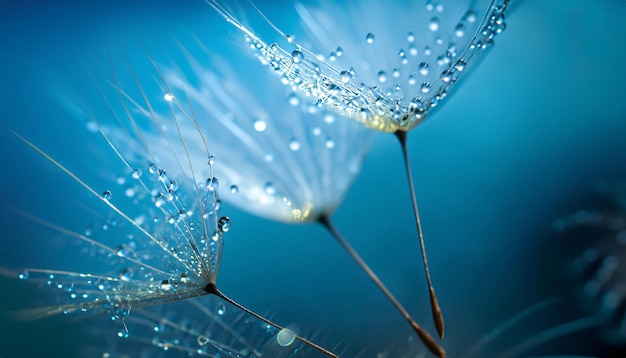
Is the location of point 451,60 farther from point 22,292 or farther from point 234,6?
point 22,292

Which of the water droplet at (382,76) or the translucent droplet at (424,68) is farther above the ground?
the water droplet at (382,76)

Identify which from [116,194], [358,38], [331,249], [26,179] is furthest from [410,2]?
[26,179]

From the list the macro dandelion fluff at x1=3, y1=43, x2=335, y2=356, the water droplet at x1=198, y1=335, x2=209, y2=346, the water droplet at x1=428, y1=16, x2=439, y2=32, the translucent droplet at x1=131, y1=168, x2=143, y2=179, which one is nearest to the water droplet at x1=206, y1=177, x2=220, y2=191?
the macro dandelion fluff at x1=3, y1=43, x2=335, y2=356

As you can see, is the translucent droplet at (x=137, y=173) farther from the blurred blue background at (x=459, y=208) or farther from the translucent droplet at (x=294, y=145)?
the translucent droplet at (x=294, y=145)

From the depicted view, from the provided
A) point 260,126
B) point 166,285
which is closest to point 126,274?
point 166,285

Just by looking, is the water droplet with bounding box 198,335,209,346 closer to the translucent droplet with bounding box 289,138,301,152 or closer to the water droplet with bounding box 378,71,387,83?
the translucent droplet with bounding box 289,138,301,152

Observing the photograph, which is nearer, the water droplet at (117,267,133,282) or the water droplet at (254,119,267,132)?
the water droplet at (117,267,133,282)

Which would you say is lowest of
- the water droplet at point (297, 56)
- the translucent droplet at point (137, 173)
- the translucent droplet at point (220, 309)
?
the translucent droplet at point (220, 309)

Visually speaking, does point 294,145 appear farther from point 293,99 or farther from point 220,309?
point 220,309

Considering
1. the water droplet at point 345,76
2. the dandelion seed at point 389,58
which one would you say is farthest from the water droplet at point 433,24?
the water droplet at point 345,76
